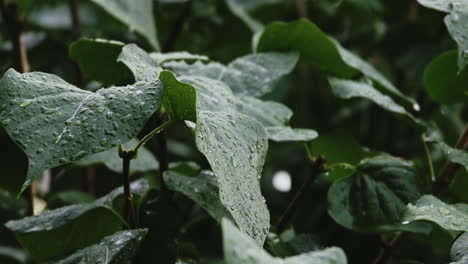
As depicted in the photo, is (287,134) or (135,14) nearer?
(287,134)

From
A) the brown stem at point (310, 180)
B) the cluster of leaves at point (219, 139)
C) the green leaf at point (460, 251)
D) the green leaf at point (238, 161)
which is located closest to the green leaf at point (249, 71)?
the cluster of leaves at point (219, 139)

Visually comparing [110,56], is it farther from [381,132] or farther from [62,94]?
[381,132]

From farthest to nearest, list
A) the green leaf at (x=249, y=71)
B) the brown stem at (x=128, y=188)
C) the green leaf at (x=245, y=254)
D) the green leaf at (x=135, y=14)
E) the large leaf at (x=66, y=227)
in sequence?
the green leaf at (x=135, y=14) → the green leaf at (x=249, y=71) → the large leaf at (x=66, y=227) → the brown stem at (x=128, y=188) → the green leaf at (x=245, y=254)

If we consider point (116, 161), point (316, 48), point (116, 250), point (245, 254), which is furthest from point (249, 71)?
point (245, 254)

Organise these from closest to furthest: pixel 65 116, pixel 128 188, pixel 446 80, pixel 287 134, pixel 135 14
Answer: pixel 65 116, pixel 128 188, pixel 287 134, pixel 446 80, pixel 135 14

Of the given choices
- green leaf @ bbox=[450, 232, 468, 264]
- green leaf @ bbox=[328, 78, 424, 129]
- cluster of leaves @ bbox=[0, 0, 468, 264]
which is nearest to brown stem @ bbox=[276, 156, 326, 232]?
cluster of leaves @ bbox=[0, 0, 468, 264]

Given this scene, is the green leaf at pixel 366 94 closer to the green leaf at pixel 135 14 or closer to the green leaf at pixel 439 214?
the green leaf at pixel 439 214

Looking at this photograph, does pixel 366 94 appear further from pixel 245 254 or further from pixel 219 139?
pixel 245 254

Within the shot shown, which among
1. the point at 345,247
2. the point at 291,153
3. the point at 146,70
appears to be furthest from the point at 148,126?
the point at 291,153
